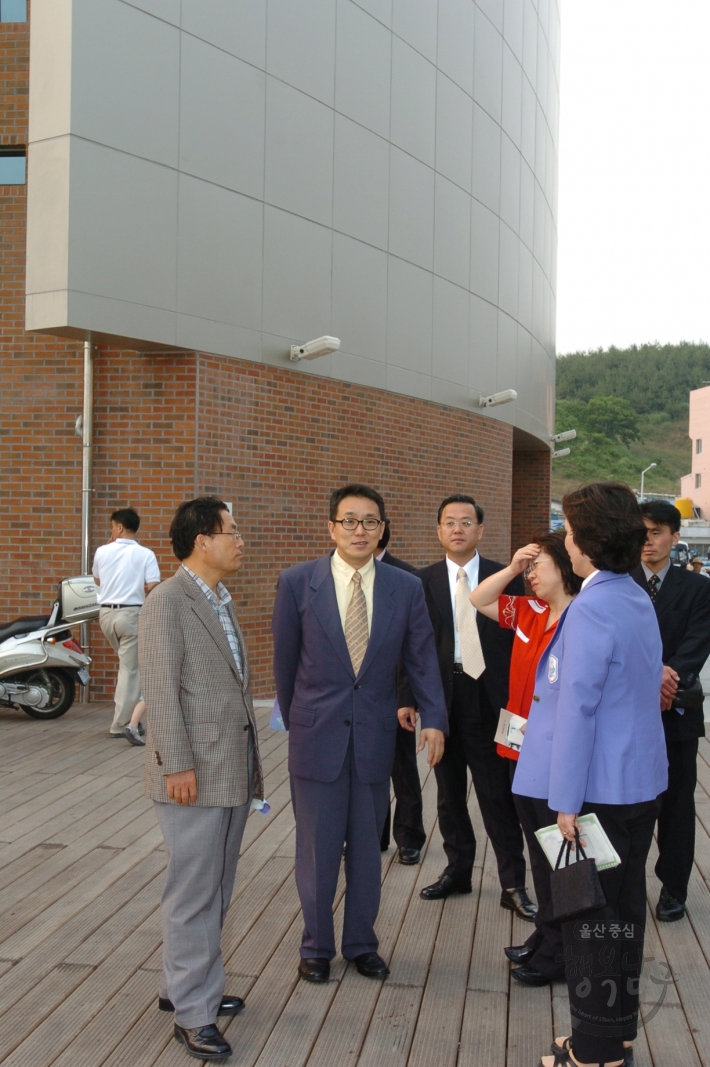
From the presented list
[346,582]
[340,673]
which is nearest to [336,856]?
[340,673]

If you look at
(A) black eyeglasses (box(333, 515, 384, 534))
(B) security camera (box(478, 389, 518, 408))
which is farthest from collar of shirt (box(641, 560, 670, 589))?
(B) security camera (box(478, 389, 518, 408))

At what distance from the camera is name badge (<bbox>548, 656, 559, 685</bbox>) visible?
3.51 metres

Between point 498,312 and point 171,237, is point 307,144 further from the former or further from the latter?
point 498,312

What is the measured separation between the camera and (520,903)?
15.6 ft

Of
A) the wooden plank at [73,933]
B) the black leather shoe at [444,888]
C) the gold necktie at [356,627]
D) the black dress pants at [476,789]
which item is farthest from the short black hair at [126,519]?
the gold necktie at [356,627]

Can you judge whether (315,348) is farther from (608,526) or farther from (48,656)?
(608,526)

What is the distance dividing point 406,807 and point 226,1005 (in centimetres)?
206

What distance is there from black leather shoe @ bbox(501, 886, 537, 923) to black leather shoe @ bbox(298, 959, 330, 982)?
3.64ft

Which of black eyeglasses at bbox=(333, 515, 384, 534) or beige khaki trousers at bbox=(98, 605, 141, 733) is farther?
beige khaki trousers at bbox=(98, 605, 141, 733)

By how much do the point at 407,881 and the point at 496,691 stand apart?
3.80 feet

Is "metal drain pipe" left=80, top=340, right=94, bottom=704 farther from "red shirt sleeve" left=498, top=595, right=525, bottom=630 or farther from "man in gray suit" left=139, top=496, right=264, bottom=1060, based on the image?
"man in gray suit" left=139, top=496, right=264, bottom=1060

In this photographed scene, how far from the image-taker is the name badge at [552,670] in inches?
138

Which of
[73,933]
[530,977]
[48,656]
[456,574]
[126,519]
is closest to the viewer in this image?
[530,977]

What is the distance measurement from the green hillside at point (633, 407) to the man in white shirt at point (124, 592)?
309 feet
